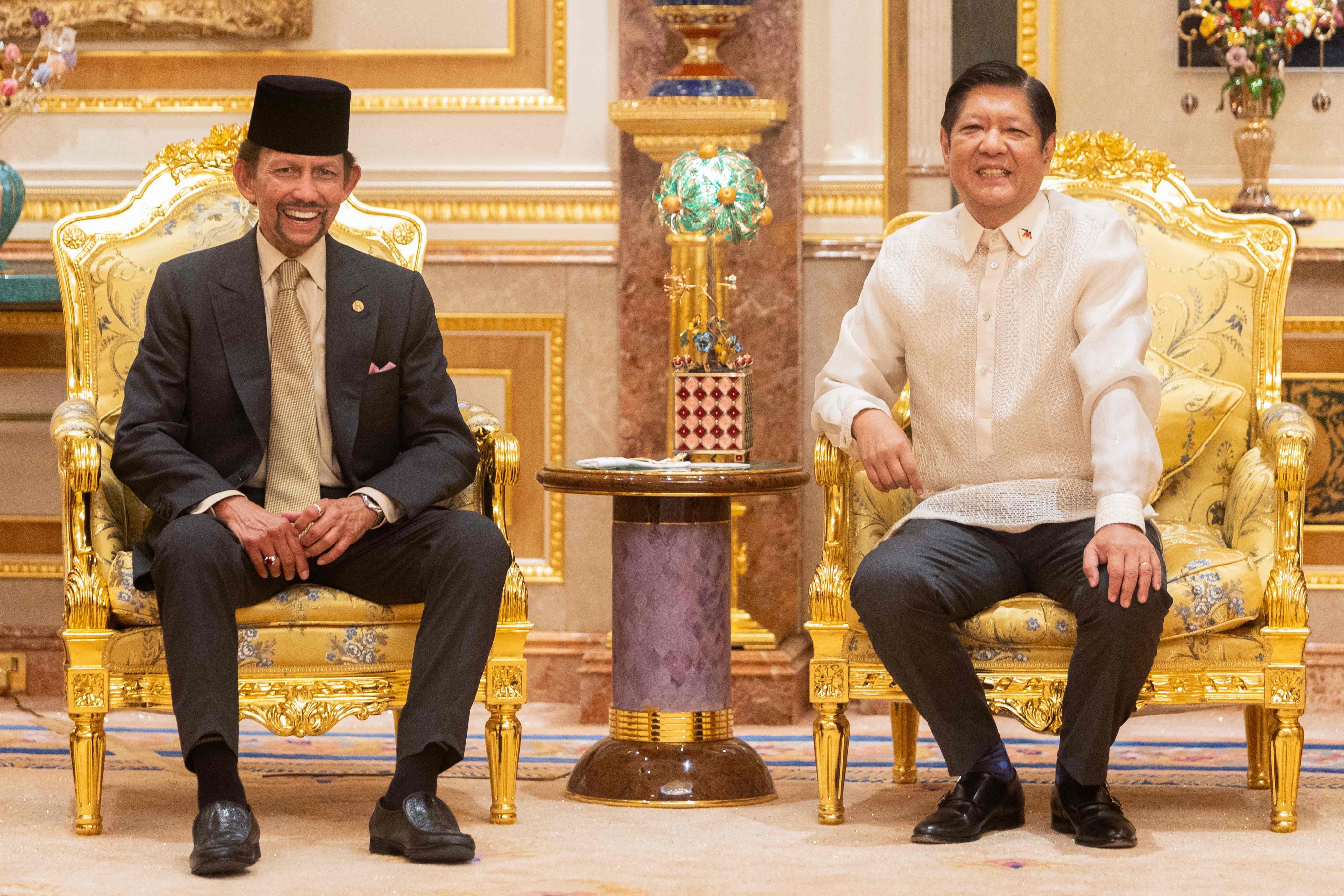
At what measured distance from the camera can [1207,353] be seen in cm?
342

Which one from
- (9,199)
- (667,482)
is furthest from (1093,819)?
(9,199)

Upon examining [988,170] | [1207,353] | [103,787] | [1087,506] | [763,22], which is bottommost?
[103,787]

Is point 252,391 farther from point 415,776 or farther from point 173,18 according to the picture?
point 173,18

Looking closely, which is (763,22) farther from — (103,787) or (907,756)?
(103,787)

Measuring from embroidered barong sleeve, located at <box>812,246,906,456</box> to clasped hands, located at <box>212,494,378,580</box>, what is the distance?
0.83 metres

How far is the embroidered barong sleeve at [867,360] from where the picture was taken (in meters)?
3.15

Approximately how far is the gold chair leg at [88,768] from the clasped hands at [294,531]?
390 mm

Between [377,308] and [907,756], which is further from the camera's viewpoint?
[907,756]

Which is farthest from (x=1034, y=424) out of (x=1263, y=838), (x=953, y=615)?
(x=1263, y=838)

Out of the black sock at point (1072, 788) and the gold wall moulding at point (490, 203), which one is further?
the gold wall moulding at point (490, 203)

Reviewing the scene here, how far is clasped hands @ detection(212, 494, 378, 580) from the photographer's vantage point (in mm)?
2900

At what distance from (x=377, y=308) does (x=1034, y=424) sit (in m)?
1.18

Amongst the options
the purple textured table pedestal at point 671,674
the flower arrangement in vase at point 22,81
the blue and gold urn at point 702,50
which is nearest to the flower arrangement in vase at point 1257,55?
the blue and gold urn at point 702,50

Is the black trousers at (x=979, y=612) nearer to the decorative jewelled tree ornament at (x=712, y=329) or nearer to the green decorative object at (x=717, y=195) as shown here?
the decorative jewelled tree ornament at (x=712, y=329)
